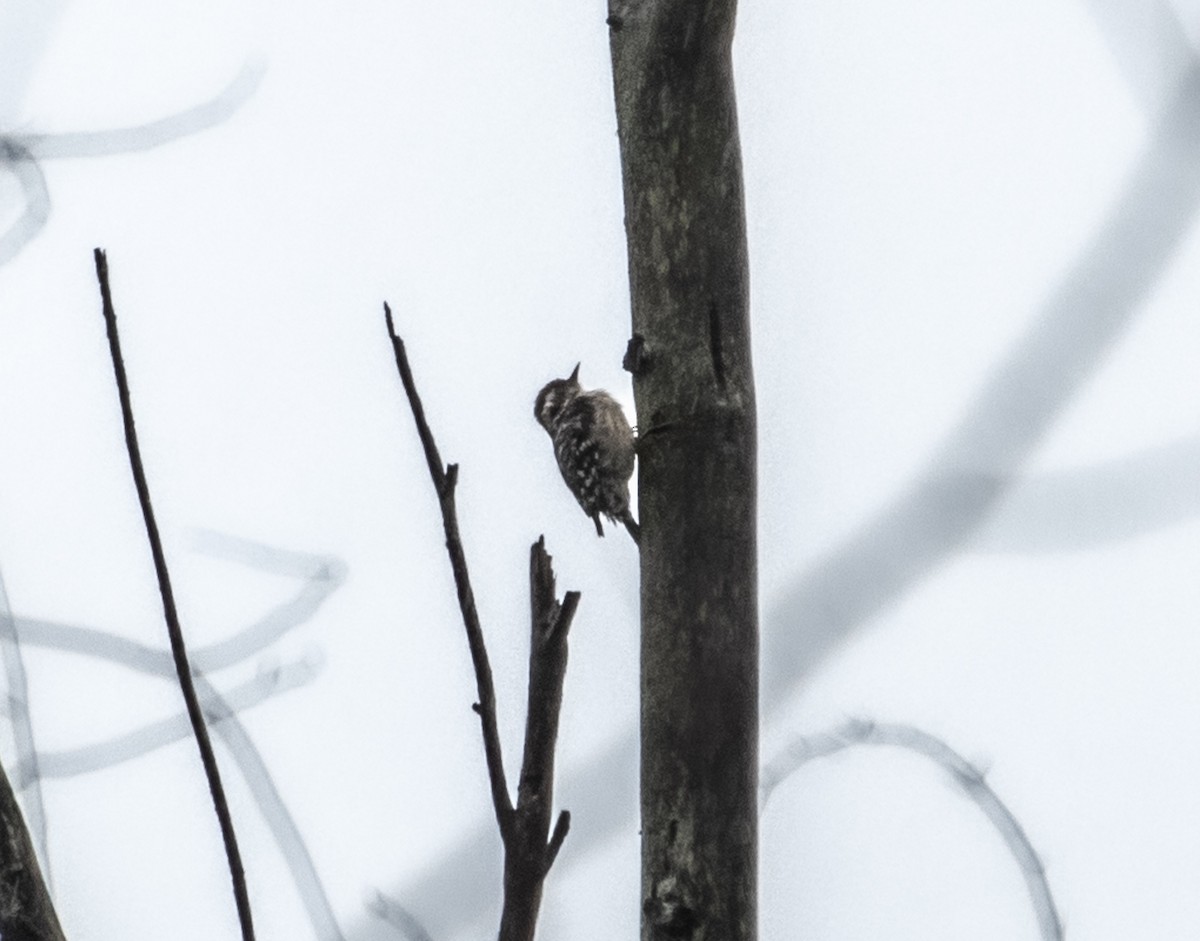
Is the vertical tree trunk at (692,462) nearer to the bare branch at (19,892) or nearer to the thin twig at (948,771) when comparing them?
the bare branch at (19,892)

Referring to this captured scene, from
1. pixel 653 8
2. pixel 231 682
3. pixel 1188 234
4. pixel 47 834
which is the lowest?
pixel 47 834

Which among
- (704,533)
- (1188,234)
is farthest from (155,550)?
(1188,234)

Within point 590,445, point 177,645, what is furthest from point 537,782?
point 590,445

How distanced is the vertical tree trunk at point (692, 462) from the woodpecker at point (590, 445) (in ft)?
1.68

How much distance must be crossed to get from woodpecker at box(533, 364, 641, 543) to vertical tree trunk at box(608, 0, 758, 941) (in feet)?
1.68

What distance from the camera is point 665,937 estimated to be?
564 millimetres

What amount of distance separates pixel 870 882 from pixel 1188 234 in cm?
61

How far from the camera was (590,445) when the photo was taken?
47.4 inches

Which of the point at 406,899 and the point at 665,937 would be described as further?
the point at 406,899

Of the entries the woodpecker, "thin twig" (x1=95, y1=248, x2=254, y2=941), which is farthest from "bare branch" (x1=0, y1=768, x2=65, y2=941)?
the woodpecker

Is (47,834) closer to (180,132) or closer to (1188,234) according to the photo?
(180,132)

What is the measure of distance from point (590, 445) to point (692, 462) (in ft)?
1.87

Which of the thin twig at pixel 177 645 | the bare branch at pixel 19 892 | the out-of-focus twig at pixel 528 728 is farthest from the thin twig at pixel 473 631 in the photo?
the bare branch at pixel 19 892

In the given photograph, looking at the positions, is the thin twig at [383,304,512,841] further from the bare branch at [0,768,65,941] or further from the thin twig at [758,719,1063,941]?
the thin twig at [758,719,1063,941]
